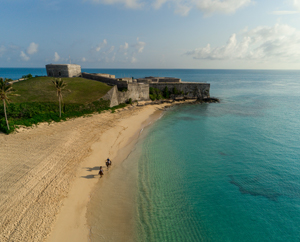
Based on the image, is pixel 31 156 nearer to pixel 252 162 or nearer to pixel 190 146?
pixel 190 146

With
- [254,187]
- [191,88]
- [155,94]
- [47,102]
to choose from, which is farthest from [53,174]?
[191,88]

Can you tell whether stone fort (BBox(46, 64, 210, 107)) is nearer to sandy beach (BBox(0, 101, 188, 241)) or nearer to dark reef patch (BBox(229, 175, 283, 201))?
sandy beach (BBox(0, 101, 188, 241))

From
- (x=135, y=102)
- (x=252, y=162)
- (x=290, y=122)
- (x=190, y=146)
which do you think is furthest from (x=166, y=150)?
(x=290, y=122)

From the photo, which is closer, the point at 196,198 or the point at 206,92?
the point at 196,198

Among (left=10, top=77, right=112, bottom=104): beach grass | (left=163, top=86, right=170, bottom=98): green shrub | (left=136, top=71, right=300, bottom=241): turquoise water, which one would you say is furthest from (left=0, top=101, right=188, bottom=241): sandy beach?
(left=163, top=86, right=170, bottom=98): green shrub

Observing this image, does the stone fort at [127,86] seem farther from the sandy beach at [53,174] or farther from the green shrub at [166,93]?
the sandy beach at [53,174]
